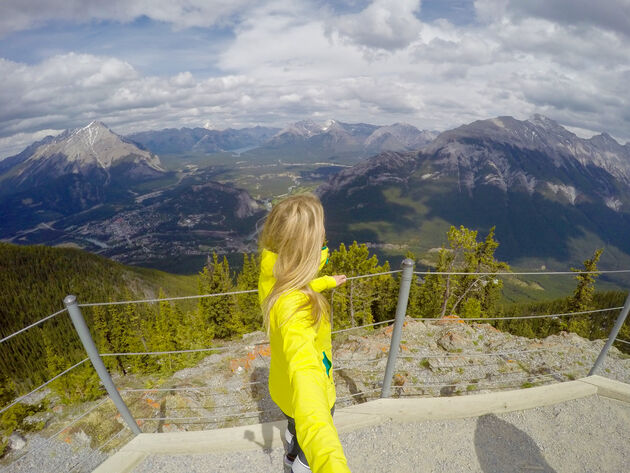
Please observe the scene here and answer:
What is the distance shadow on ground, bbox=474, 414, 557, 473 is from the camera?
4559mm

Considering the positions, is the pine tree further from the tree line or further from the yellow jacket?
the yellow jacket

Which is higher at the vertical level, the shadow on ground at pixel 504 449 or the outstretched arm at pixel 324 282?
the outstretched arm at pixel 324 282

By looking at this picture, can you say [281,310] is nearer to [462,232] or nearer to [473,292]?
[462,232]

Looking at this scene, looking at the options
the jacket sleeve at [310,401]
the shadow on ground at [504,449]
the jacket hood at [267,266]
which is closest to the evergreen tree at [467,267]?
the shadow on ground at [504,449]

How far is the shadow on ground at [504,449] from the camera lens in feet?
15.0

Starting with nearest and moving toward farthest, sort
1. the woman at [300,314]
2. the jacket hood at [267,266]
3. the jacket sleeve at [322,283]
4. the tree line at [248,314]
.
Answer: the woman at [300,314] → the jacket hood at [267,266] → the jacket sleeve at [322,283] → the tree line at [248,314]

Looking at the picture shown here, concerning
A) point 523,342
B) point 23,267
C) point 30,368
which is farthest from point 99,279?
point 523,342

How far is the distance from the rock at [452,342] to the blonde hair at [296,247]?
9.06m

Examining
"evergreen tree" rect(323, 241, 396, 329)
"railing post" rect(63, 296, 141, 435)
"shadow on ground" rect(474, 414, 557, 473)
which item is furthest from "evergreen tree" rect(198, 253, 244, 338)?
"shadow on ground" rect(474, 414, 557, 473)

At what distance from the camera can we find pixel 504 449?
4.78 m

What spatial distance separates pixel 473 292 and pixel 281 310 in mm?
30181

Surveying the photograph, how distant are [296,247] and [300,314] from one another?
0.54m

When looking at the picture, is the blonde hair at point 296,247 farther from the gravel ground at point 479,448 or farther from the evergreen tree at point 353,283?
the evergreen tree at point 353,283

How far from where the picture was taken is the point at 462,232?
954 inches
